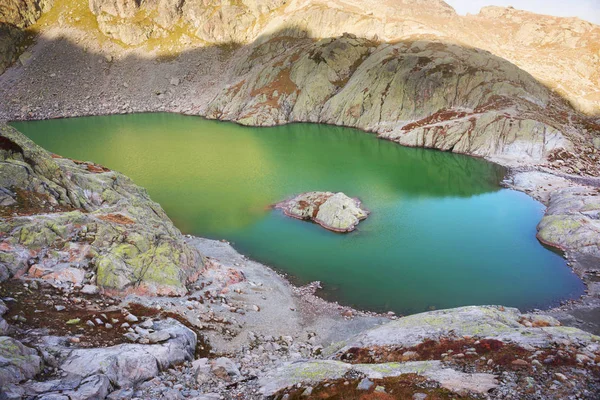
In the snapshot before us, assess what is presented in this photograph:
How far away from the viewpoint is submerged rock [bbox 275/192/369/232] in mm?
48312

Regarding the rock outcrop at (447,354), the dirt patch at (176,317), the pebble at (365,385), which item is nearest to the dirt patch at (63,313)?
the dirt patch at (176,317)

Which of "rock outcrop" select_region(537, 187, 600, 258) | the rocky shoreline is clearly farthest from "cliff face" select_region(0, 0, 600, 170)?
the rocky shoreline

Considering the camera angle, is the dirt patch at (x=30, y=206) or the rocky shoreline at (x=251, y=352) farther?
the dirt patch at (x=30, y=206)

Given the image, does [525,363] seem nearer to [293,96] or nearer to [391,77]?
[391,77]

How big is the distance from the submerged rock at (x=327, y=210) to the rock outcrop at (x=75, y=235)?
21.3 m

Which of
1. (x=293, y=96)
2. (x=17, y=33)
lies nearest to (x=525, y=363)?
(x=293, y=96)

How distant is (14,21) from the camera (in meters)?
160

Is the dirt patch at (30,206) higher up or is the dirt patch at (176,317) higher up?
the dirt patch at (30,206)

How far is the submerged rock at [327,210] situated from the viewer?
1902 inches

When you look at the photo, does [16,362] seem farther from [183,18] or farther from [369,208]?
[183,18]

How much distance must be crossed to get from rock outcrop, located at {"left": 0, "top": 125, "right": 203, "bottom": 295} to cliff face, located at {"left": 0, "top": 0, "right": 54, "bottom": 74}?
163546mm

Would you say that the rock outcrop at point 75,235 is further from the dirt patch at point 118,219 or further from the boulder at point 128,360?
the boulder at point 128,360

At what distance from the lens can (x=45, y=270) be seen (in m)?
A: 22.5

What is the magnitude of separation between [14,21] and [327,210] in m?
188
